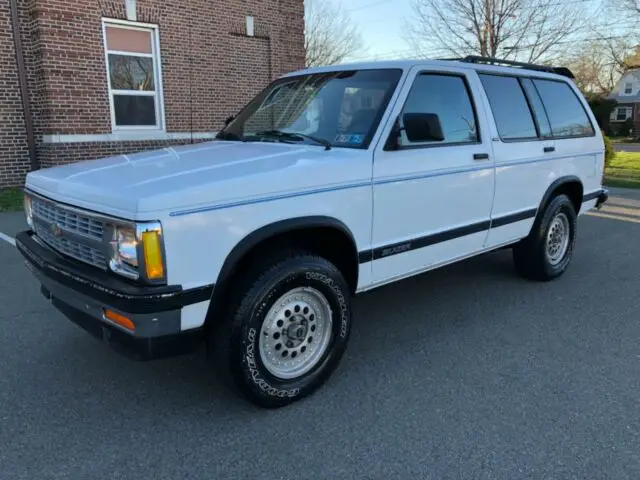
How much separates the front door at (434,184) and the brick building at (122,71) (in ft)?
28.9

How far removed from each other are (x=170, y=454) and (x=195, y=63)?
1103 centimetres

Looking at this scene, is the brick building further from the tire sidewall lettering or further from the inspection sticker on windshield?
the tire sidewall lettering

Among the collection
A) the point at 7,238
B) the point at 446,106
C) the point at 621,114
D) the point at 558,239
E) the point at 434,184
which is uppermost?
the point at 446,106

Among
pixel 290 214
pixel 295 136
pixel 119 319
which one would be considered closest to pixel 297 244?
pixel 290 214

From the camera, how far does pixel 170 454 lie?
2.74 metres

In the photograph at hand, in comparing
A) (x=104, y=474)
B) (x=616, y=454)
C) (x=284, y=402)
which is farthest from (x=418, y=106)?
(x=104, y=474)

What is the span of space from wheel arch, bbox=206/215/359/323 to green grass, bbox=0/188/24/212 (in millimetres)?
7822

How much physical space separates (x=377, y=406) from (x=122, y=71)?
10384 millimetres

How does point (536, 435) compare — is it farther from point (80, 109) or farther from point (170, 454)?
point (80, 109)

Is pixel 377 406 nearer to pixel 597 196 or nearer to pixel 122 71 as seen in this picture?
pixel 597 196

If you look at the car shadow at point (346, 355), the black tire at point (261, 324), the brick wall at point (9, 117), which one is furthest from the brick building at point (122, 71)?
the black tire at point (261, 324)

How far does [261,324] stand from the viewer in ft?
9.85

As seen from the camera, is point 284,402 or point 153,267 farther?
point 284,402

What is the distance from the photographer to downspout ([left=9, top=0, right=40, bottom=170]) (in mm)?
10211
